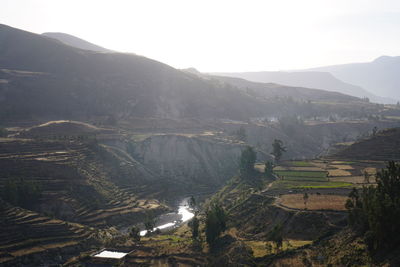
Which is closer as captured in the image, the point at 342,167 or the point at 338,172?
the point at 338,172

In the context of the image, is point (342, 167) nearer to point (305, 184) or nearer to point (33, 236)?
point (305, 184)

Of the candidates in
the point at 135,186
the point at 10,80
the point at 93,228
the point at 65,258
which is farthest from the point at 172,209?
the point at 10,80

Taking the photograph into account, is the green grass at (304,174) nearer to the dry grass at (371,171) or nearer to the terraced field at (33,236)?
the dry grass at (371,171)

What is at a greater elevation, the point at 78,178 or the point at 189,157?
the point at 189,157

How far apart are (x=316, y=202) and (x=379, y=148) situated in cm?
4495

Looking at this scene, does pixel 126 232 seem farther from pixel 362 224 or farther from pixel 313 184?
pixel 362 224

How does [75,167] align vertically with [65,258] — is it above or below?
above

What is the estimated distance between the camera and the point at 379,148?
105125 mm

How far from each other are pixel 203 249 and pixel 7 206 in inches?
1820

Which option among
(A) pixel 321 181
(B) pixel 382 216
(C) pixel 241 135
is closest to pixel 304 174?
(A) pixel 321 181

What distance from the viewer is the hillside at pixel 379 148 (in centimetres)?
10069

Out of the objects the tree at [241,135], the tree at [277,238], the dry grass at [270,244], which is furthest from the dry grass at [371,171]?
the tree at [241,135]

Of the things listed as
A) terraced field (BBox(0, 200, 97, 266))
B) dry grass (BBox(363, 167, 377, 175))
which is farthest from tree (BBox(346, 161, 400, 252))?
terraced field (BBox(0, 200, 97, 266))

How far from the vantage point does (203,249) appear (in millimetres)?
68688
